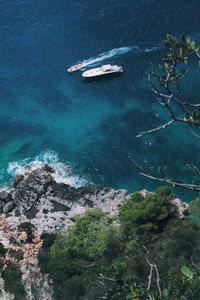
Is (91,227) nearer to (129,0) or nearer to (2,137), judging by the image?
(2,137)

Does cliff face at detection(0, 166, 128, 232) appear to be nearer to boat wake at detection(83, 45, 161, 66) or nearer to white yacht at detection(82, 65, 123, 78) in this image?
white yacht at detection(82, 65, 123, 78)

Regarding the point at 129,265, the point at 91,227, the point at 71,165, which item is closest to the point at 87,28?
the point at 71,165

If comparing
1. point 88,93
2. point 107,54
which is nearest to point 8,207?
point 88,93

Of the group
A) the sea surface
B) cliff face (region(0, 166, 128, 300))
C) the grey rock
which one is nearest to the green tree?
cliff face (region(0, 166, 128, 300))

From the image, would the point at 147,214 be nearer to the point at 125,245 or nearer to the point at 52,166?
the point at 125,245

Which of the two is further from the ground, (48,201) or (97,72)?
(97,72)
